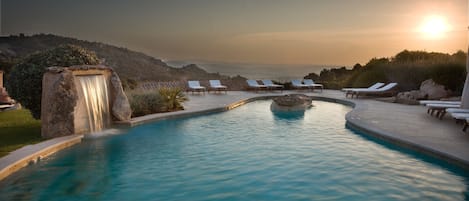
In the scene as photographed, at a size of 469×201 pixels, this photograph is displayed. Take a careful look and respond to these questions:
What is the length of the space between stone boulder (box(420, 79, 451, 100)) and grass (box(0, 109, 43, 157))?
11418mm

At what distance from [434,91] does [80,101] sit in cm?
1083

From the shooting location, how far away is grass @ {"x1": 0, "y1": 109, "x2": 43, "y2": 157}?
6.02m

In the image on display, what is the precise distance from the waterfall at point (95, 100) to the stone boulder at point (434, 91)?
1007 centimetres

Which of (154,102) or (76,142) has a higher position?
(154,102)

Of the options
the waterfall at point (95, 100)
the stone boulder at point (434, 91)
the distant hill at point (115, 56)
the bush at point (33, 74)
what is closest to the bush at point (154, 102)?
the waterfall at point (95, 100)

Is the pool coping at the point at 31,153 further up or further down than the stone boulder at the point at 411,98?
further down

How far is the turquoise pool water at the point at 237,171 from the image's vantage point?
432 cm

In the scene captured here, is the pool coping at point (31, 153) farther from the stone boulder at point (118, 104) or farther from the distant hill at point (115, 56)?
the distant hill at point (115, 56)

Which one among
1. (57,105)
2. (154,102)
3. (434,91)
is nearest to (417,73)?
(434,91)

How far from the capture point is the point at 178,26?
65.1 ft

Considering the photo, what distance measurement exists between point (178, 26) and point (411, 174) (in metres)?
16.5

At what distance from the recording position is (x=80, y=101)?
7.19 meters

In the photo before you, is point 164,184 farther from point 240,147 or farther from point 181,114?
point 181,114

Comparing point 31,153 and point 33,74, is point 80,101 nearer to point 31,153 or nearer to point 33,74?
point 33,74
